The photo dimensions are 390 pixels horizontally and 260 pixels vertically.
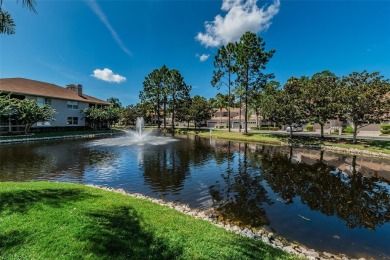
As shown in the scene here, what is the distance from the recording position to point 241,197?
34.4 feet

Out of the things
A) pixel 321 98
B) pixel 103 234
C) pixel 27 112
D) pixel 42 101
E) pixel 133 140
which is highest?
pixel 42 101

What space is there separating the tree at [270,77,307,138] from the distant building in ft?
129

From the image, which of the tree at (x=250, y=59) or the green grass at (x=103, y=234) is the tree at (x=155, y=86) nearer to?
the tree at (x=250, y=59)

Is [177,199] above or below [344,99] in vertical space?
below

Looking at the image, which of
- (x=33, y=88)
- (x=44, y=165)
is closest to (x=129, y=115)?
(x=33, y=88)

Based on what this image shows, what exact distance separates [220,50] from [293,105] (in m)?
20.0

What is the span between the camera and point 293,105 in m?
31.4

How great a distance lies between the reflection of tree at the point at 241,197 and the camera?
843 centimetres

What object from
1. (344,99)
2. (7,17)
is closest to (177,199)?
(7,17)

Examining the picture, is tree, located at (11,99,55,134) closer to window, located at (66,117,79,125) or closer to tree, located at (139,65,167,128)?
window, located at (66,117,79,125)

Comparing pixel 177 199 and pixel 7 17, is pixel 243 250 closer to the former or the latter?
pixel 177 199

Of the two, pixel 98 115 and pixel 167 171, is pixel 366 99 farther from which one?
pixel 98 115

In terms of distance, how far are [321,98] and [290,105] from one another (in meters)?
4.08

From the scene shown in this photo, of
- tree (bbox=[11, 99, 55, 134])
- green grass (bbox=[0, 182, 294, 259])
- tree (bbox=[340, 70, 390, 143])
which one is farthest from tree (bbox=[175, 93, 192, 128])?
green grass (bbox=[0, 182, 294, 259])
